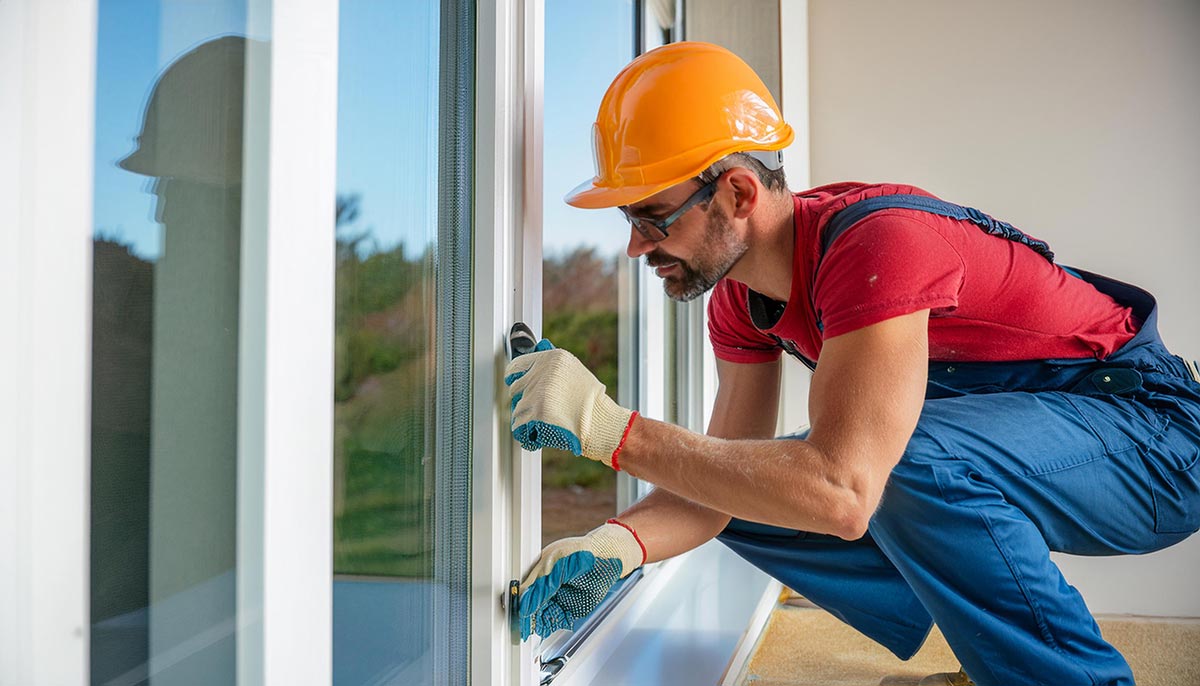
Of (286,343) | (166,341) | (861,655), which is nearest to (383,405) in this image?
(286,343)

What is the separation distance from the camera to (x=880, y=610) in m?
1.77

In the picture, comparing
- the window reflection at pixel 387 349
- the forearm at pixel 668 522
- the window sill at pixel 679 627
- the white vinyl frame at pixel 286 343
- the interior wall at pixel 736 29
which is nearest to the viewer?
the white vinyl frame at pixel 286 343

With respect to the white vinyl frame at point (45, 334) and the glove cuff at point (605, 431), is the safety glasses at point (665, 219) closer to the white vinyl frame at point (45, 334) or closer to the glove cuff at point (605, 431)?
the glove cuff at point (605, 431)

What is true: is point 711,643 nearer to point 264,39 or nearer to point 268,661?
point 268,661

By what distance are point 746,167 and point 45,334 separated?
1.05 meters

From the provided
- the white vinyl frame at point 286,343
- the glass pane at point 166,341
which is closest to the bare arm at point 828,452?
the white vinyl frame at point 286,343

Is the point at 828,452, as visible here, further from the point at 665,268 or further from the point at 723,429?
the point at 723,429

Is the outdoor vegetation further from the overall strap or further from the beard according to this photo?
the overall strap

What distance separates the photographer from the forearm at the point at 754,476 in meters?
1.18

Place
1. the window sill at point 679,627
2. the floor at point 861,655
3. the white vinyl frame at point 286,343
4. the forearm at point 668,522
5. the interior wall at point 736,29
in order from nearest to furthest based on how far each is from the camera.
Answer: the white vinyl frame at point 286,343 → the forearm at point 668,522 → the window sill at point 679,627 → the floor at point 861,655 → the interior wall at point 736,29

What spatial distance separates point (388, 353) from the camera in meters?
0.97

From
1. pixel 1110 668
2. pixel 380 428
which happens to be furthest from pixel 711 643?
pixel 380 428

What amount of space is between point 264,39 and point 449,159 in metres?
0.37

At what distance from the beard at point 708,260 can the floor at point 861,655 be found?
3.27 feet
